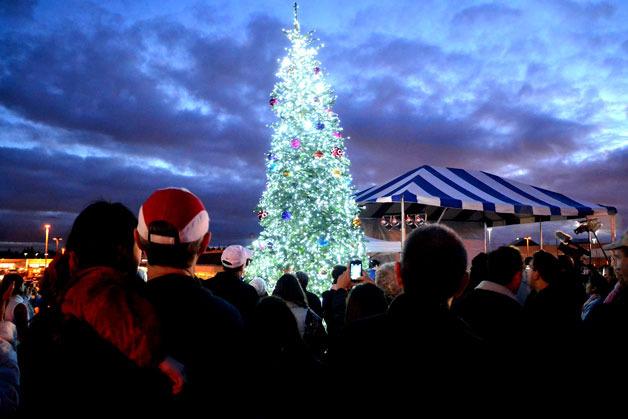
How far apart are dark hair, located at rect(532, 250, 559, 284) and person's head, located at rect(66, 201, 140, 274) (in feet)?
14.3

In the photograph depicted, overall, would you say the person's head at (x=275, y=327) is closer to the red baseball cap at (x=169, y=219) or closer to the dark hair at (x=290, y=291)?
the dark hair at (x=290, y=291)

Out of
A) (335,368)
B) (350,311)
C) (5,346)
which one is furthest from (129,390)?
(350,311)

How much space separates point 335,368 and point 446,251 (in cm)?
63

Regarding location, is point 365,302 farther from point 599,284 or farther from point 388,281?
point 599,284

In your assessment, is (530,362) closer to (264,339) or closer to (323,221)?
(264,339)

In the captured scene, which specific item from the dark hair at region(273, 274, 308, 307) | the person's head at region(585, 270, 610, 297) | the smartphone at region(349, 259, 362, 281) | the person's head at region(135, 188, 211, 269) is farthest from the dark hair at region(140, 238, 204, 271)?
the person's head at region(585, 270, 610, 297)

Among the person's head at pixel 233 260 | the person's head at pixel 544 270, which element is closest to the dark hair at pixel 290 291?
the person's head at pixel 233 260

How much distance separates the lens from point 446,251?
73.8 inches

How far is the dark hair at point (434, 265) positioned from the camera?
1.81 m

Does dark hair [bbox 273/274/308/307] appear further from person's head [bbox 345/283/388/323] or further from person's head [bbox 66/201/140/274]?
person's head [bbox 66/201/140/274]

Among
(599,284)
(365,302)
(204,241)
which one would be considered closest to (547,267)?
(599,284)

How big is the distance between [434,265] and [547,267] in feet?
12.4

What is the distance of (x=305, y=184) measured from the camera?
12633 mm

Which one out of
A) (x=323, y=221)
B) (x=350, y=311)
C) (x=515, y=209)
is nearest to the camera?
(x=350, y=311)
